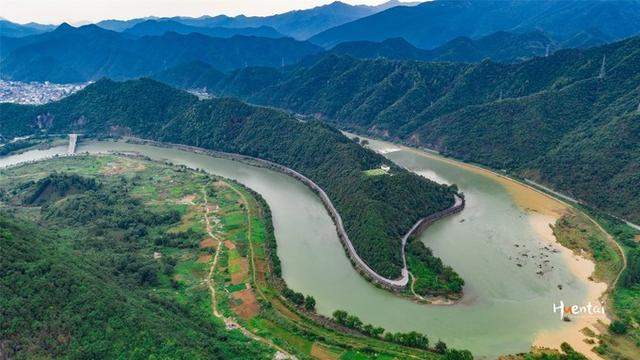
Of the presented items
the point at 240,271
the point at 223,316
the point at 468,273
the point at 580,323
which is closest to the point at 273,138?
the point at 240,271

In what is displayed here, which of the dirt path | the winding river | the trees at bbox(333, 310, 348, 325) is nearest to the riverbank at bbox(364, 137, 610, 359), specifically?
the winding river

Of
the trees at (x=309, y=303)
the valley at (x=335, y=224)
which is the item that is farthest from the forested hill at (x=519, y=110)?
the trees at (x=309, y=303)

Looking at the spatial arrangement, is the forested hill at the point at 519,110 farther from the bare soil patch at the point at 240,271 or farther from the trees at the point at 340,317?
the bare soil patch at the point at 240,271

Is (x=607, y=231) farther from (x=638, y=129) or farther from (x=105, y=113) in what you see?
(x=105, y=113)

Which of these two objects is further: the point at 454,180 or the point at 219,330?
the point at 454,180

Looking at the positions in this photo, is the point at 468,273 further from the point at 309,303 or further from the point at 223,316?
the point at 223,316

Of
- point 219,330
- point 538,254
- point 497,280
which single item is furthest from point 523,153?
point 219,330
